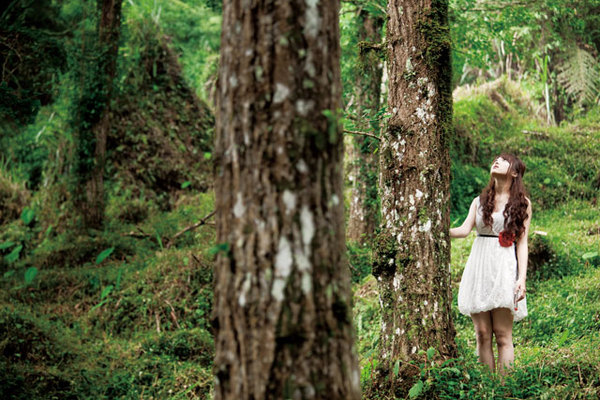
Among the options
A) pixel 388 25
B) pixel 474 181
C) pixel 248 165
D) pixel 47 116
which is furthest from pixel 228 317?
pixel 47 116

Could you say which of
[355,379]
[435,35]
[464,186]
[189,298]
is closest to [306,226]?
[355,379]

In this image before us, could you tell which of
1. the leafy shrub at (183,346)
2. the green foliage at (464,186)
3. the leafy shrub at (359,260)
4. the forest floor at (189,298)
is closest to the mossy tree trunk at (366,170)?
the leafy shrub at (359,260)

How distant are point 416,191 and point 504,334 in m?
1.59

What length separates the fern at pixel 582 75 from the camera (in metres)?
14.4

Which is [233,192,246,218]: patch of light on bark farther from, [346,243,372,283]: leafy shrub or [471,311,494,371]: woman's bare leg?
[346,243,372,283]: leafy shrub

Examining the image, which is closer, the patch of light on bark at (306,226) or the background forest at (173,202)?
the patch of light on bark at (306,226)

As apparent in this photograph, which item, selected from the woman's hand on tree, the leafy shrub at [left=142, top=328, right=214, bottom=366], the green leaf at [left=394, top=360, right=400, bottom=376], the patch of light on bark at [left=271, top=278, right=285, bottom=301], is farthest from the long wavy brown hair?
the leafy shrub at [left=142, top=328, right=214, bottom=366]

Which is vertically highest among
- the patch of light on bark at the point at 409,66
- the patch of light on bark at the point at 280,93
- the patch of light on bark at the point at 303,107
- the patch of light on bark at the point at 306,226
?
the patch of light on bark at the point at 409,66

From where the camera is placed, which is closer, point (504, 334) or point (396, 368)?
A: point (396, 368)

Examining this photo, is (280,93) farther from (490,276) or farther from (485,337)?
(485,337)

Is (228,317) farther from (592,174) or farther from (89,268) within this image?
(592,174)

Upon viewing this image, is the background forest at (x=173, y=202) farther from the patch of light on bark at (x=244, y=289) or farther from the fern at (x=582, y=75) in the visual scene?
the patch of light on bark at (x=244, y=289)

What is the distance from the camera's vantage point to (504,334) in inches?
177

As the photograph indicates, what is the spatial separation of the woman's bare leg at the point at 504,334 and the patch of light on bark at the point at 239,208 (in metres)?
3.34
